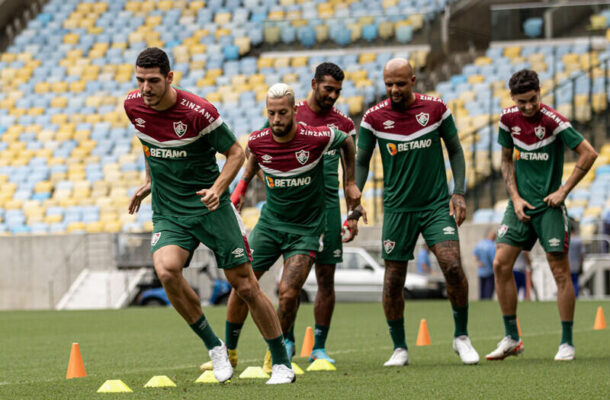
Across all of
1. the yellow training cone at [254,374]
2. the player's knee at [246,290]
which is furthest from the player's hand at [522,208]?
the player's knee at [246,290]

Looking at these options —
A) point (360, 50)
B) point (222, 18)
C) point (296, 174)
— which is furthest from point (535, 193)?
point (222, 18)

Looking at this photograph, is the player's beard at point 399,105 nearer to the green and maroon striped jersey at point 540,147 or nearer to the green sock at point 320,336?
the green and maroon striped jersey at point 540,147

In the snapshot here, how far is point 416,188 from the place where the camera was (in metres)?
7.84

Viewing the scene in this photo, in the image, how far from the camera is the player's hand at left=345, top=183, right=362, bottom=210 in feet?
24.7

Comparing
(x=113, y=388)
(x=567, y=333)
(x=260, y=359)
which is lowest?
(x=260, y=359)

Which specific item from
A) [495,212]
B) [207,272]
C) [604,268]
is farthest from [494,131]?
[207,272]

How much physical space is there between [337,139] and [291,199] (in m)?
0.53

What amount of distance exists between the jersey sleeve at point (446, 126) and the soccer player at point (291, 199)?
692 mm

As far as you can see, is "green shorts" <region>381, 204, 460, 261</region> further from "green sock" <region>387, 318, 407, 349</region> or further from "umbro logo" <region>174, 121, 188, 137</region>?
"umbro logo" <region>174, 121, 188, 137</region>

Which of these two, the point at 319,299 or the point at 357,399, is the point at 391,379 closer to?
the point at 357,399

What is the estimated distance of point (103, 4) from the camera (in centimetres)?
3409

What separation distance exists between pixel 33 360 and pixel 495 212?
13867mm

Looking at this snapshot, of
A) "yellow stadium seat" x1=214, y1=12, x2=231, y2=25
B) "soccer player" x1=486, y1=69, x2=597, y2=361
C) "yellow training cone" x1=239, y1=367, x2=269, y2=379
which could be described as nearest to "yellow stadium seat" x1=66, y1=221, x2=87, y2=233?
"yellow stadium seat" x1=214, y1=12, x2=231, y2=25

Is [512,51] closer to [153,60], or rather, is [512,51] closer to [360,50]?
[360,50]
